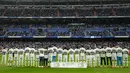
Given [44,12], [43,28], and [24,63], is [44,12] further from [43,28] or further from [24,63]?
[24,63]

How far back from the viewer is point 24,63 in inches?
985

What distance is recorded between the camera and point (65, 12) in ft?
211

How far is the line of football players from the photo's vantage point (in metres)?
23.0

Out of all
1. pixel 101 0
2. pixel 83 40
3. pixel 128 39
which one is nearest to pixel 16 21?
pixel 83 40

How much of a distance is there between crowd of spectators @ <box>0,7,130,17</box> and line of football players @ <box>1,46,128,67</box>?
3934cm

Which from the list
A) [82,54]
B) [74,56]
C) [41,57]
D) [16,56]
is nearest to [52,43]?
[16,56]

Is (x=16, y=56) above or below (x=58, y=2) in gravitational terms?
below

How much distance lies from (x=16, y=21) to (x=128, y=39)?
97.4ft

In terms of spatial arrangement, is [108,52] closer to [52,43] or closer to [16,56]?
[16,56]

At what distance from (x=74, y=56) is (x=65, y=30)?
124 feet

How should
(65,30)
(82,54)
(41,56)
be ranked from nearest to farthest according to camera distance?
(41,56) → (82,54) → (65,30)

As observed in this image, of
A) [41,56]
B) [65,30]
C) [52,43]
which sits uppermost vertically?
[65,30]

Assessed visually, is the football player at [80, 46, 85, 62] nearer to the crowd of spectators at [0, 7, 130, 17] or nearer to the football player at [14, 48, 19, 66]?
the football player at [14, 48, 19, 66]

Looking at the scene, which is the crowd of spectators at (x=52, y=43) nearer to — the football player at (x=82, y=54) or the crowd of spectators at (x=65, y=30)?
the crowd of spectators at (x=65, y=30)
